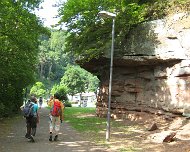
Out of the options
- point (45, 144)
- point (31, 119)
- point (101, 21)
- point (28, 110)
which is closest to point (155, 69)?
point (101, 21)

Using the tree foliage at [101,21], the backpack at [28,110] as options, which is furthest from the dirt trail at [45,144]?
the tree foliage at [101,21]

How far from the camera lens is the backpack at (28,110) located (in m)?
12.1

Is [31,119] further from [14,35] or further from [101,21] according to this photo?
[101,21]

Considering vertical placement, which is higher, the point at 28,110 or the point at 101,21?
the point at 101,21

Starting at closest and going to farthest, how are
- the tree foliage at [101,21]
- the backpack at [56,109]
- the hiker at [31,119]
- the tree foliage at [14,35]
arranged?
the hiker at [31,119]
the backpack at [56,109]
the tree foliage at [14,35]
the tree foliage at [101,21]

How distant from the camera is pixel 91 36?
73.2 ft

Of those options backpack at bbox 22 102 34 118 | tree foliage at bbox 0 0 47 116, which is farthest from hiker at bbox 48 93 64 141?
tree foliage at bbox 0 0 47 116

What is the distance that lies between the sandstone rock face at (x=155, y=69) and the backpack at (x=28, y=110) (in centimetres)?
889

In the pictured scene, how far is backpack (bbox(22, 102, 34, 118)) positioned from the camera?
12.1 metres

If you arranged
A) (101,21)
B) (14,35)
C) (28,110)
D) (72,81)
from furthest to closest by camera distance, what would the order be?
(72,81)
(101,21)
(14,35)
(28,110)

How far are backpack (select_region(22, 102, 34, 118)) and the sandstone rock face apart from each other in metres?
8.89

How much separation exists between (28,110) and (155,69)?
1006 centimetres

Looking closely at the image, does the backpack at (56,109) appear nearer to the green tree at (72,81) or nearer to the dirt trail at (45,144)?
the dirt trail at (45,144)

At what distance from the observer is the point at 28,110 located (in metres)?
12.1
